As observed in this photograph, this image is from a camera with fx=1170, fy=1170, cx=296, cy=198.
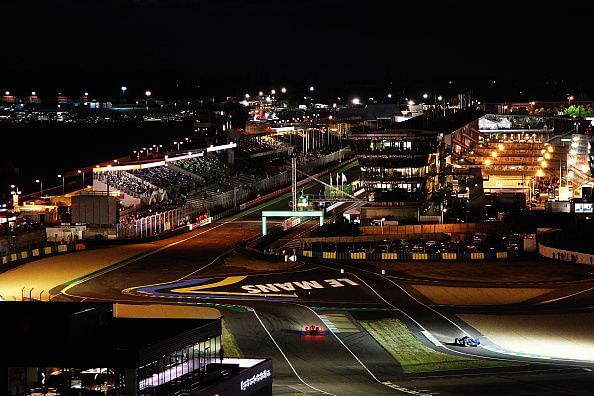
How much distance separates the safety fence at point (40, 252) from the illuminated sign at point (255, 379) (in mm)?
48252

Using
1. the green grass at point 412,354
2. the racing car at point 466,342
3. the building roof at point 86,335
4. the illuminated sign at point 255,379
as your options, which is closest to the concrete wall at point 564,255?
the green grass at point 412,354

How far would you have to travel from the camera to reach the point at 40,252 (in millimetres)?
85375

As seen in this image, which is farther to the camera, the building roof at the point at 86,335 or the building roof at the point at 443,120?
the building roof at the point at 443,120

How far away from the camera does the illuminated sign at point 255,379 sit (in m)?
34.1

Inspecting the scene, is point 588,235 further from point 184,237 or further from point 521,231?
point 184,237

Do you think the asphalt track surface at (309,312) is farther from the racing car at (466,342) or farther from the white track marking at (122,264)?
the racing car at (466,342)

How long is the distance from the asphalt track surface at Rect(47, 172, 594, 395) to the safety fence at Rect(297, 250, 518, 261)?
3.31 metres

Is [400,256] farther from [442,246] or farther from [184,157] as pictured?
[184,157]

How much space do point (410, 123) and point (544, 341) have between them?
102979 mm

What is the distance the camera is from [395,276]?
79.6m

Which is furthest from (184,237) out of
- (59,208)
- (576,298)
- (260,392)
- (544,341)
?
(260,392)

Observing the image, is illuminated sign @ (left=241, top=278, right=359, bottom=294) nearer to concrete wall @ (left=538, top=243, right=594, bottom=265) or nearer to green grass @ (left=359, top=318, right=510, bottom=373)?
green grass @ (left=359, top=318, right=510, bottom=373)

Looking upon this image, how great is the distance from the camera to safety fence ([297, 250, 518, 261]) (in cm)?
8725

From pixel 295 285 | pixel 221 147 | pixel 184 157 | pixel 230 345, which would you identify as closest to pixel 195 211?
pixel 184 157
